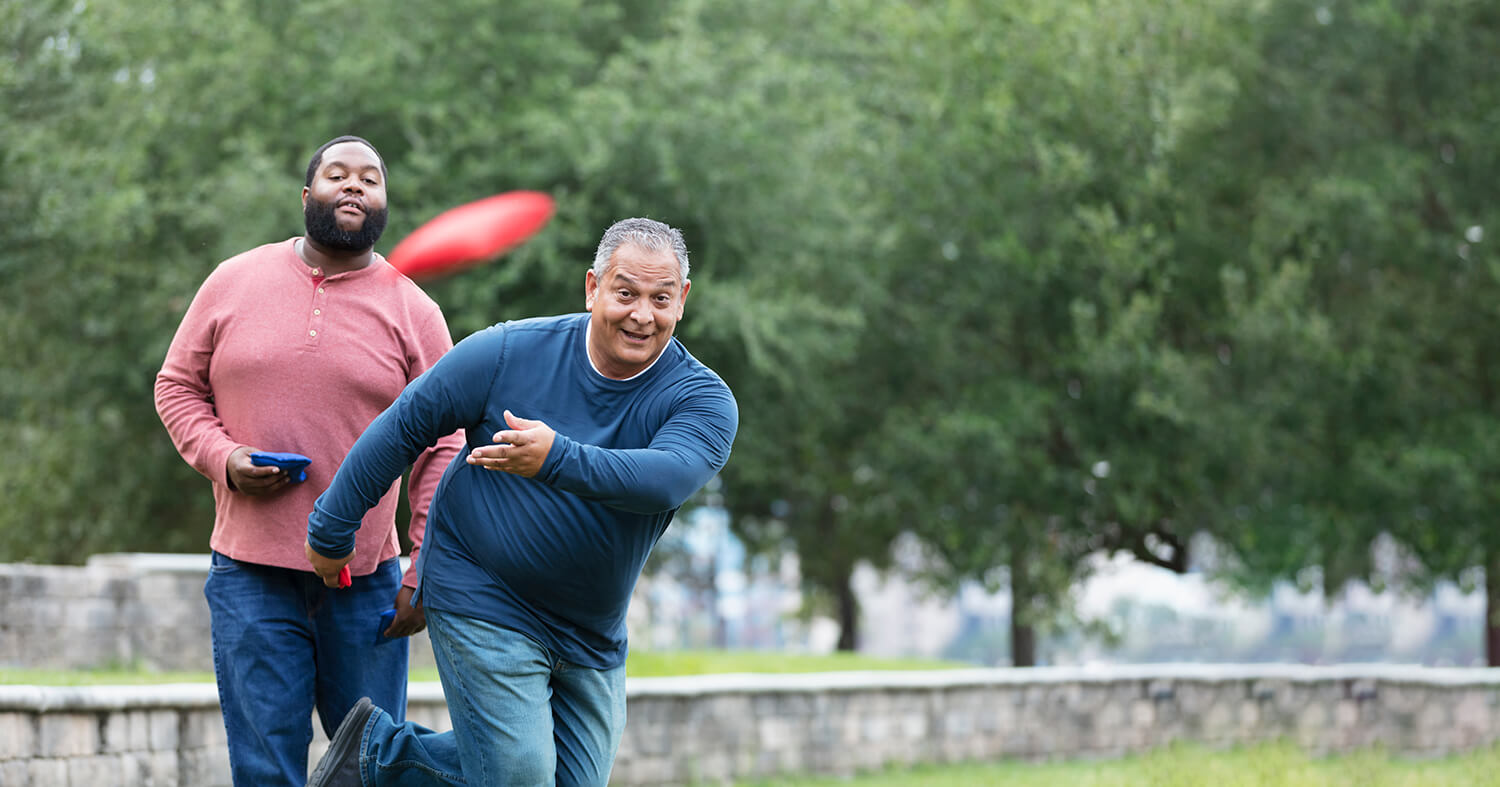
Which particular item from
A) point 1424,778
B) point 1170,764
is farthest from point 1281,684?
point 1170,764

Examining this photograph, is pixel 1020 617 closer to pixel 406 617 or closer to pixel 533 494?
pixel 406 617

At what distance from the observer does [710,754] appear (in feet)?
34.4

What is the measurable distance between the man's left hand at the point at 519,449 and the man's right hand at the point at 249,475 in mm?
875

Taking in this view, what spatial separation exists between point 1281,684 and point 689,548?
43.3 ft

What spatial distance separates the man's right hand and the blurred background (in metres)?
13.7

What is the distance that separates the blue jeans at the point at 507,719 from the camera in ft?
13.1

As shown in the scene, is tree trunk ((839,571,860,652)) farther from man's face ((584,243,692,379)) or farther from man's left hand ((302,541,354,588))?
man's face ((584,243,692,379))

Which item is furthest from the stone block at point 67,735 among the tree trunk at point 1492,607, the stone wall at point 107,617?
the tree trunk at point 1492,607

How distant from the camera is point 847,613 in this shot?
28.0 metres

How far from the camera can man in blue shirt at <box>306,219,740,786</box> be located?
13.0 ft

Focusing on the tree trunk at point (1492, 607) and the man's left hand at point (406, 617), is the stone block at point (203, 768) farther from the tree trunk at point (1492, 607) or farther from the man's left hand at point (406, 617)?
the tree trunk at point (1492, 607)

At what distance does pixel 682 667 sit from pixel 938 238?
37.6 feet

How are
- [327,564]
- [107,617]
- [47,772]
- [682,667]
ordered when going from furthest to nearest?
[682,667] < [107,617] < [47,772] < [327,564]

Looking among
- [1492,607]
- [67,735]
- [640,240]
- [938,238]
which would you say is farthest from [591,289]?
[1492,607]
